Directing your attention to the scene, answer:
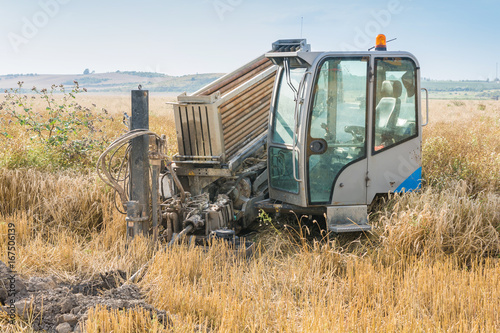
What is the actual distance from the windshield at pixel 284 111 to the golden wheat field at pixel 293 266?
4.32 ft

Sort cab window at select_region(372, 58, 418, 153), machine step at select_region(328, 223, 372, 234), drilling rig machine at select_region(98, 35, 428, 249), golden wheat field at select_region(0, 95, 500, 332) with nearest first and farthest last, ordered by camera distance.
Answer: golden wheat field at select_region(0, 95, 500, 332) < machine step at select_region(328, 223, 372, 234) < drilling rig machine at select_region(98, 35, 428, 249) < cab window at select_region(372, 58, 418, 153)

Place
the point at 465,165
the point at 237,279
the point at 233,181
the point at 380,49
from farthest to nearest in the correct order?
the point at 465,165
the point at 233,181
the point at 380,49
the point at 237,279

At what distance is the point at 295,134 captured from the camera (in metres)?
6.18

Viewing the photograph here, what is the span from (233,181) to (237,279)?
94.9 inches

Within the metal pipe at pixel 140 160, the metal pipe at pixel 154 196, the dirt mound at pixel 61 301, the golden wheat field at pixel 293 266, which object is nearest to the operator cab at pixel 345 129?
the golden wheat field at pixel 293 266

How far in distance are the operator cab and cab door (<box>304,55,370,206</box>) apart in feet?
0.04

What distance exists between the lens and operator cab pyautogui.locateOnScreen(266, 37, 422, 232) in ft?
20.4

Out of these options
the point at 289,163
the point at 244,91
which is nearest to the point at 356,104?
the point at 289,163

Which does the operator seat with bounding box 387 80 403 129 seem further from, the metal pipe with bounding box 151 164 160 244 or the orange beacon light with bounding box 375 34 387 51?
the metal pipe with bounding box 151 164 160 244

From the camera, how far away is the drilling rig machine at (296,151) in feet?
20.2

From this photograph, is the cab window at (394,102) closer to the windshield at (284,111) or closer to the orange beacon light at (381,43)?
the orange beacon light at (381,43)

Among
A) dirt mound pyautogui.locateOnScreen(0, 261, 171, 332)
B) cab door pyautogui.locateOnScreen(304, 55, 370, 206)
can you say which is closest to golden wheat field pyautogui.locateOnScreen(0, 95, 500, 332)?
dirt mound pyautogui.locateOnScreen(0, 261, 171, 332)

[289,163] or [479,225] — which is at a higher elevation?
[289,163]

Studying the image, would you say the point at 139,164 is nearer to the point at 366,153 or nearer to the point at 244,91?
the point at 244,91
